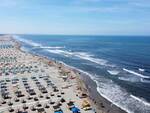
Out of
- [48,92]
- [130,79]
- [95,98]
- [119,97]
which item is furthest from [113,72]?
[48,92]

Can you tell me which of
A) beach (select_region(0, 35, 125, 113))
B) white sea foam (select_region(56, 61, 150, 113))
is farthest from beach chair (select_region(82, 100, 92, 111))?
white sea foam (select_region(56, 61, 150, 113))

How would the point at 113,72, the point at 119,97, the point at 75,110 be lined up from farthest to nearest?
the point at 113,72 < the point at 119,97 < the point at 75,110

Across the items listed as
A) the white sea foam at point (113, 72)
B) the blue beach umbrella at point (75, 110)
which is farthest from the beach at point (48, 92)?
the white sea foam at point (113, 72)

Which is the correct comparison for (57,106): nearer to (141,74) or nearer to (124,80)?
(124,80)

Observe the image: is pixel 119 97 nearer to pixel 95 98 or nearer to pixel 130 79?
pixel 95 98

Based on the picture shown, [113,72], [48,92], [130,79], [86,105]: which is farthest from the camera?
[113,72]

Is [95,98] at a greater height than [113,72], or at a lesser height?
lesser

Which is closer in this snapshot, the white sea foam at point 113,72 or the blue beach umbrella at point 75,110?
the blue beach umbrella at point 75,110

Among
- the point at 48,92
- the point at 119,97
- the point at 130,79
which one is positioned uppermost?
the point at 130,79

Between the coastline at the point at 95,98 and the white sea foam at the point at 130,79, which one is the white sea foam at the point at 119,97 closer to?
the coastline at the point at 95,98

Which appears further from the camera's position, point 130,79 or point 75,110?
point 130,79
